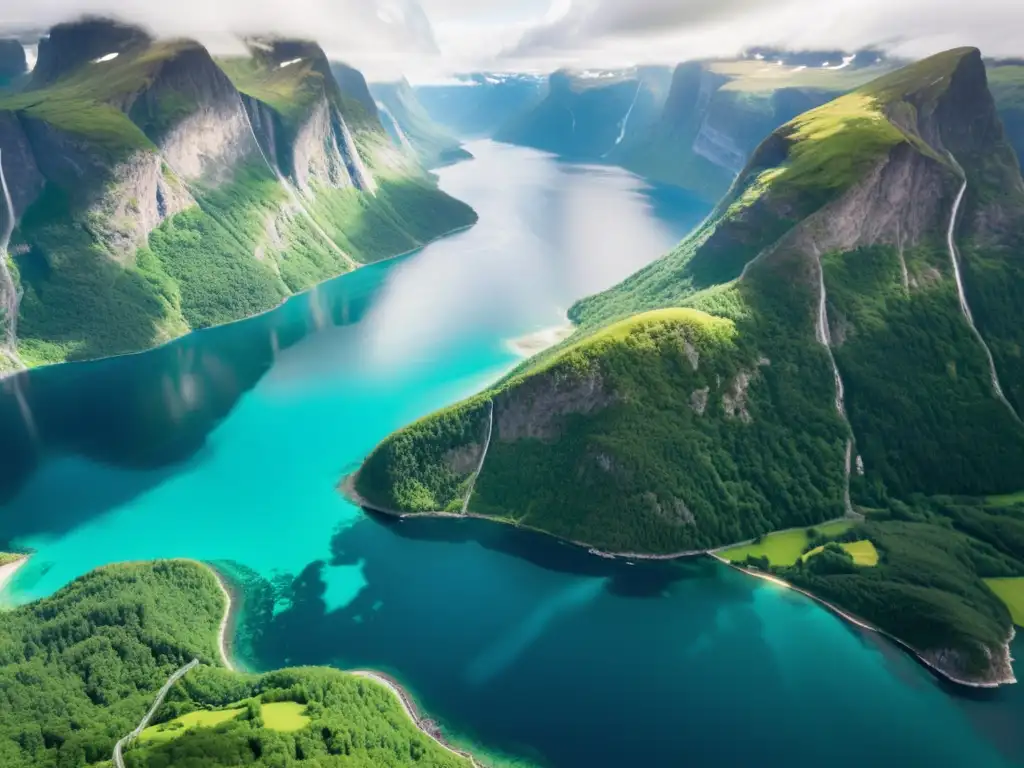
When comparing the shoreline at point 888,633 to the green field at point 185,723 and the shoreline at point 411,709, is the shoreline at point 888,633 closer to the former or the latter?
the shoreline at point 411,709

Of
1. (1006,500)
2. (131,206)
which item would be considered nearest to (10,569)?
(131,206)

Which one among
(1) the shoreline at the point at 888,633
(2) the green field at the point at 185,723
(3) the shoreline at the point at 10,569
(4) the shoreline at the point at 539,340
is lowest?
(3) the shoreline at the point at 10,569

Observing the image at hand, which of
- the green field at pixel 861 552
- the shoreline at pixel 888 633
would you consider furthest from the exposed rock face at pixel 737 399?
the shoreline at pixel 888 633

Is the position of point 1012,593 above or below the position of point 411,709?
above

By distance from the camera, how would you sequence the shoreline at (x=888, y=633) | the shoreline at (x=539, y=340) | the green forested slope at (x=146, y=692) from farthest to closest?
the shoreline at (x=539, y=340) → the shoreline at (x=888, y=633) → the green forested slope at (x=146, y=692)

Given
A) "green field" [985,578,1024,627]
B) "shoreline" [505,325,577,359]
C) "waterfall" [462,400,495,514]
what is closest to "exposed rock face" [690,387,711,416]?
"waterfall" [462,400,495,514]

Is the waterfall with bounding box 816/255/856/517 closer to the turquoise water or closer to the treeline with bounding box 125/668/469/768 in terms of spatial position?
the turquoise water

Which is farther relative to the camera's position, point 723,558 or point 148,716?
point 723,558

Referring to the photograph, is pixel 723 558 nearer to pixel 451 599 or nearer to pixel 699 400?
pixel 699 400
